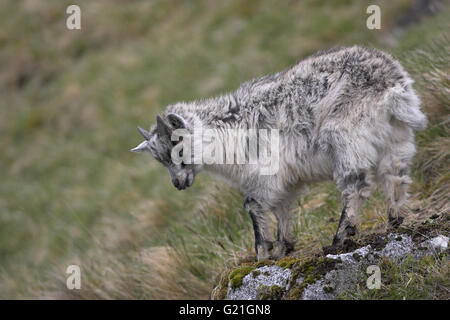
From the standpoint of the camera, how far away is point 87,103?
1897 cm

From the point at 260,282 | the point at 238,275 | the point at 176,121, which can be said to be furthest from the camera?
the point at 176,121

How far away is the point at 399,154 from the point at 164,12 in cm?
1683

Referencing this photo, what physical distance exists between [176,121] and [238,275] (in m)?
1.71

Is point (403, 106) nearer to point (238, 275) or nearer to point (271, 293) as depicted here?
point (271, 293)

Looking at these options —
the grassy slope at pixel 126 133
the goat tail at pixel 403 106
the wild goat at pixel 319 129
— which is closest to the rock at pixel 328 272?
the wild goat at pixel 319 129

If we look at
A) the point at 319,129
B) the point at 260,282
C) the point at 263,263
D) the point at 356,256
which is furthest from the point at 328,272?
the point at 319,129

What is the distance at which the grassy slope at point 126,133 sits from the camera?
26.3 ft

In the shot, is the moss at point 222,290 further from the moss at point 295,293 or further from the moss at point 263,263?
the moss at point 295,293

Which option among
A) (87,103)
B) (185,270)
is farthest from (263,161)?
(87,103)

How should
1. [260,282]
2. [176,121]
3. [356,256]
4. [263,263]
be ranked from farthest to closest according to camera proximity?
1. [176,121]
2. [263,263]
3. [260,282]
4. [356,256]

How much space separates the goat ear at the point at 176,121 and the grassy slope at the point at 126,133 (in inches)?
63.2

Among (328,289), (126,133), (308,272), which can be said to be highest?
(126,133)

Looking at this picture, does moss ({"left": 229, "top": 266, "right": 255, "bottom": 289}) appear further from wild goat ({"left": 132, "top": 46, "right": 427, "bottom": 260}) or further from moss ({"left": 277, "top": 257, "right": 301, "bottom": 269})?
wild goat ({"left": 132, "top": 46, "right": 427, "bottom": 260})

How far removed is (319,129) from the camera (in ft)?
18.5
